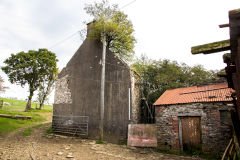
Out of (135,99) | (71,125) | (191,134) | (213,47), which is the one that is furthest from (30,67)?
(213,47)

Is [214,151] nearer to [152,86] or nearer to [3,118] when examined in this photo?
[152,86]

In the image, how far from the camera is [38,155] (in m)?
7.01

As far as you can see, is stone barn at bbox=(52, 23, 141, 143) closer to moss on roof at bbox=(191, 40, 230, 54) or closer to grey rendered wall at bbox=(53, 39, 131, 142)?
grey rendered wall at bbox=(53, 39, 131, 142)

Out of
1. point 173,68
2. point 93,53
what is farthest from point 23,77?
point 173,68

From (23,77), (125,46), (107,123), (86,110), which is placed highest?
(125,46)

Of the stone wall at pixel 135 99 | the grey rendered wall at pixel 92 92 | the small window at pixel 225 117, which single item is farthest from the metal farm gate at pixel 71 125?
the small window at pixel 225 117

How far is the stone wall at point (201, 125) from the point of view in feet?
27.6

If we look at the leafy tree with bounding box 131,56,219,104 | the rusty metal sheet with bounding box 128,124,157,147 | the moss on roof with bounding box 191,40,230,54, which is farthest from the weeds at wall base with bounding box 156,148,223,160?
the moss on roof with bounding box 191,40,230,54

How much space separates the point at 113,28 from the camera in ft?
41.9

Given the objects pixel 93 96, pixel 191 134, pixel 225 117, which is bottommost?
pixel 191 134

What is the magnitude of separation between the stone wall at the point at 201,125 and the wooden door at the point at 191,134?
27cm

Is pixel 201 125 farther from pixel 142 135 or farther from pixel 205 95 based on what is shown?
pixel 142 135

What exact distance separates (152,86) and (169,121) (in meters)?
6.64

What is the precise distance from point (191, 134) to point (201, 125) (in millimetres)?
871
